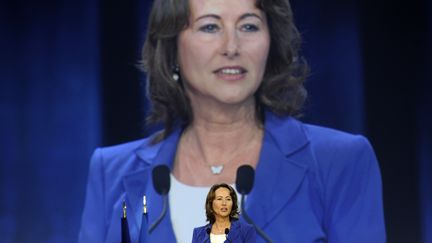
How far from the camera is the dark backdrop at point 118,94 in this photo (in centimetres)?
326

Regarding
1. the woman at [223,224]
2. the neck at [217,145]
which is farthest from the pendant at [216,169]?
the woman at [223,224]

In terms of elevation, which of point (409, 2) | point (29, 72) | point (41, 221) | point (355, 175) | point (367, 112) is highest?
point (409, 2)

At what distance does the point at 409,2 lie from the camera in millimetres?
3408

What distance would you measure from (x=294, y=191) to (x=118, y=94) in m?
0.95

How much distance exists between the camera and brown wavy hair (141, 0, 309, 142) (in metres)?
3.04

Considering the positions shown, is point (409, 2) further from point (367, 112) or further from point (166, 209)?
point (166, 209)

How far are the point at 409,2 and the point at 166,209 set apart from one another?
1405 mm

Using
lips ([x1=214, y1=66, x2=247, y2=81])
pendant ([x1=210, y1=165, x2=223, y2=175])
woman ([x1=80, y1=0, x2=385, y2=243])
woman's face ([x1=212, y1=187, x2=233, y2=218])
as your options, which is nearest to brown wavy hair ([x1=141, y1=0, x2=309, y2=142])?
woman ([x1=80, y1=0, x2=385, y2=243])

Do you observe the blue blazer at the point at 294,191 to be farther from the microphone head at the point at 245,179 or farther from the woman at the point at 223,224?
the woman at the point at 223,224

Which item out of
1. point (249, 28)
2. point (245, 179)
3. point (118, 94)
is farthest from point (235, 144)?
point (118, 94)

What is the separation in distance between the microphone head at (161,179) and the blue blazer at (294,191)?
2 centimetres

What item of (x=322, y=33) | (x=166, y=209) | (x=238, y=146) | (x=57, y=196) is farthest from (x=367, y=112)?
(x=57, y=196)

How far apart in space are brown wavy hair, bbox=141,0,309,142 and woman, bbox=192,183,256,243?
1.22m

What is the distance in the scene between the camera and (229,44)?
9.69 feet
